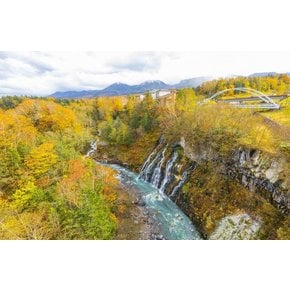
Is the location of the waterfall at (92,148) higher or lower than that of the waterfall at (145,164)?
higher

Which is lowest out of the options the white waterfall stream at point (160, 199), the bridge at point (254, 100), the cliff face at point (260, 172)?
the white waterfall stream at point (160, 199)

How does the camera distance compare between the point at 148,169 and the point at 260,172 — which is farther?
the point at 148,169

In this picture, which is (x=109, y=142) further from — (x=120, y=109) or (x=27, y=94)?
(x=27, y=94)

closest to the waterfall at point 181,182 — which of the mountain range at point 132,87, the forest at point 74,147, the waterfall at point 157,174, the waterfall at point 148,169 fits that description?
Answer: the waterfall at point 157,174

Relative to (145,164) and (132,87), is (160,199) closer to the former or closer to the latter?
(145,164)

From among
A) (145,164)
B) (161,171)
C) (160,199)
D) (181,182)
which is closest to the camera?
(160,199)

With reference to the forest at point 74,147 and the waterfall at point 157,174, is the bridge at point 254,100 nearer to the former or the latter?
the forest at point 74,147

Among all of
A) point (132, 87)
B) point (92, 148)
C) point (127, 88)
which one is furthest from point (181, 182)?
point (127, 88)
